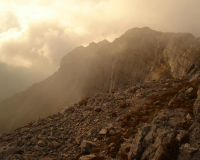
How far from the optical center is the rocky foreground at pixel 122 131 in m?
10.3

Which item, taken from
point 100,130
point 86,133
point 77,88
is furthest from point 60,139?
point 77,88

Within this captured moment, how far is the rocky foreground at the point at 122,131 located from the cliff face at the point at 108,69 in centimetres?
4391

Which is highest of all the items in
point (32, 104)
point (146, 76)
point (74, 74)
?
point (74, 74)

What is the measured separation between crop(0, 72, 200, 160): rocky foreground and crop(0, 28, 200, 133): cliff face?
43.9m

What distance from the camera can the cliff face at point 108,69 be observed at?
88.8 meters

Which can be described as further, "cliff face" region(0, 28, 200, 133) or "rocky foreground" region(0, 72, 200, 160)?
"cliff face" region(0, 28, 200, 133)

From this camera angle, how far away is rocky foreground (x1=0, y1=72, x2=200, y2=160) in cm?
1033

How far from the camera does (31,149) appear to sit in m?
17.6

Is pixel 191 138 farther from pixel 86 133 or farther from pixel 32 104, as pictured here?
pixel 32 104

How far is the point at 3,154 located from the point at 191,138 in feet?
61.7

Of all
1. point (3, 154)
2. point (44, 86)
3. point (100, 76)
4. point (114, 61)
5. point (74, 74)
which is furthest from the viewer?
point (44, 86)

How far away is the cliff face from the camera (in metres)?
88.8

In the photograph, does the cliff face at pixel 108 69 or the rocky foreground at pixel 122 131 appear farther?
the cliff face at pixel 108 69

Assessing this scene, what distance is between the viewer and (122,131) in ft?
56.1
